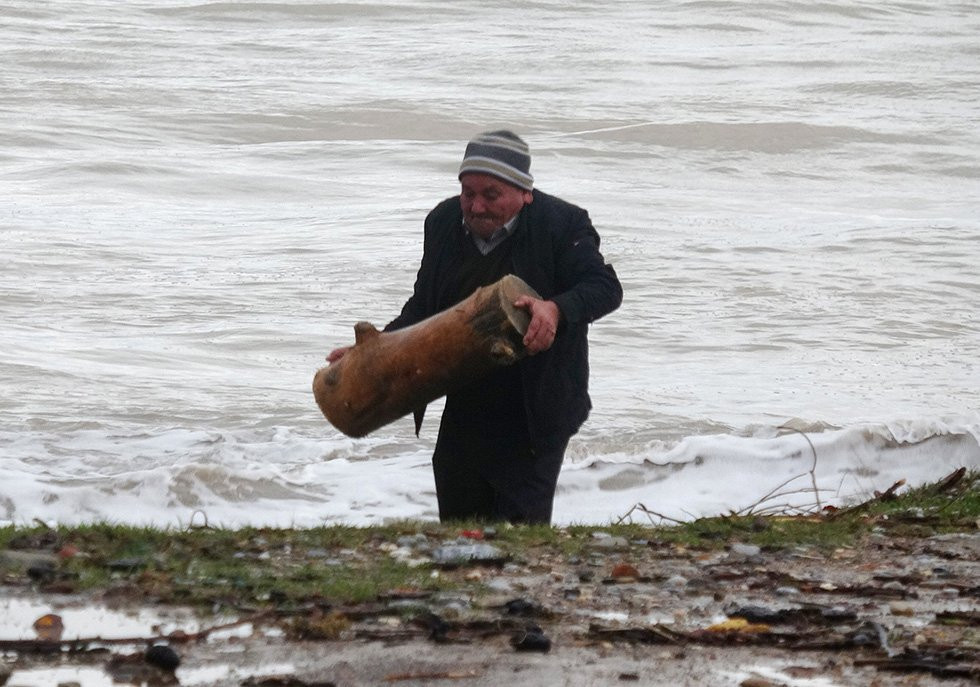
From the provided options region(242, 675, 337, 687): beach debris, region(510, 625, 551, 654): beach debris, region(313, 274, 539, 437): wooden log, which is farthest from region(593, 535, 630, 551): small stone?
region(242, 675, 337, 687): beach debris

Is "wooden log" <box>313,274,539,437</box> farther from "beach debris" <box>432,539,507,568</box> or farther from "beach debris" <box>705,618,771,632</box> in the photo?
"beach debris" <box>705,618,771,632</box>

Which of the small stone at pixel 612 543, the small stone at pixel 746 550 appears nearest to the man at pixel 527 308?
the small stone at pixel 612 543

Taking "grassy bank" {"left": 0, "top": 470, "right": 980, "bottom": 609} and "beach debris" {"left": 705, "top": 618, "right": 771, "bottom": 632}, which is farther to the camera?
"grassy bank" {"left": 0, "top": 470, "right": 980, "bottom": 609}

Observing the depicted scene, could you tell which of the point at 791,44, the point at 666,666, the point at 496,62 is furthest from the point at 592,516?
the point at 791,44

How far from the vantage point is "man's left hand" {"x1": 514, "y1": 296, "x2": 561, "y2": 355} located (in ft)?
16.2

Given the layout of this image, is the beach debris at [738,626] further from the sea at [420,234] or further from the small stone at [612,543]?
the sea at [420,234]

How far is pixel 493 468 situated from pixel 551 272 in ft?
2.56

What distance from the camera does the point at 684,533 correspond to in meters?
5.68

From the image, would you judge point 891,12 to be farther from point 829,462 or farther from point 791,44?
point 829,462

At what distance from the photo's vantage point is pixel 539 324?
195 inches

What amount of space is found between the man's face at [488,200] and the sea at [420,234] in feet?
7.15

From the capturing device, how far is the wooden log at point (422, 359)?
5020mm

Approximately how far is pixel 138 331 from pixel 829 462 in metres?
6.50

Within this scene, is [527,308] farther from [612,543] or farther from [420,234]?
[420,234]
